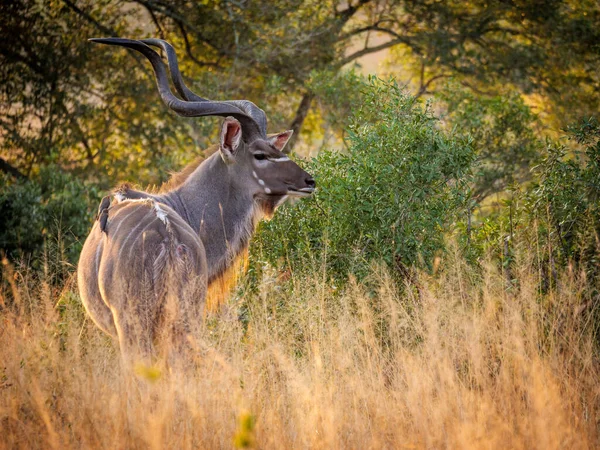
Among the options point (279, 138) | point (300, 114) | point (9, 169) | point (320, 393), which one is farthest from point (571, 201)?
point (300, 114)

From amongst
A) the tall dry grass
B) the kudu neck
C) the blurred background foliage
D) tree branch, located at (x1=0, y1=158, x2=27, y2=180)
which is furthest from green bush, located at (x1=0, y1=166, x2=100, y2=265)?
the tall dry grass

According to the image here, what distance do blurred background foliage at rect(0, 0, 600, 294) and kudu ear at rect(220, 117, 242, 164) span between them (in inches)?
33.4

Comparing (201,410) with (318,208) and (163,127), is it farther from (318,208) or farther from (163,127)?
(163,127)

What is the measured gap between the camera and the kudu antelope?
14.7 ft

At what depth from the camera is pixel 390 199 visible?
626 cm

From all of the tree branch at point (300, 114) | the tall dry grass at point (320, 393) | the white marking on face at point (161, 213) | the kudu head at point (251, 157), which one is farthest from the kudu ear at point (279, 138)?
the tree branch at point (300, 114)

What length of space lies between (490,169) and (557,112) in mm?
4542

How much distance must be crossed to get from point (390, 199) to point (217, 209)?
136 centimetres

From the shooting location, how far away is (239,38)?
1430 cm

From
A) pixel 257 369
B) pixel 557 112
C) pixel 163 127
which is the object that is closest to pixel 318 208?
pixel 257 369

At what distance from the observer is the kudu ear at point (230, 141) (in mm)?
6043

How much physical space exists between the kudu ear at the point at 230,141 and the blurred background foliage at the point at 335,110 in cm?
85

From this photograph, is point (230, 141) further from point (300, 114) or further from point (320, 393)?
point (300, 114)

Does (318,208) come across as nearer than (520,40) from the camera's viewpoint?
Yes
